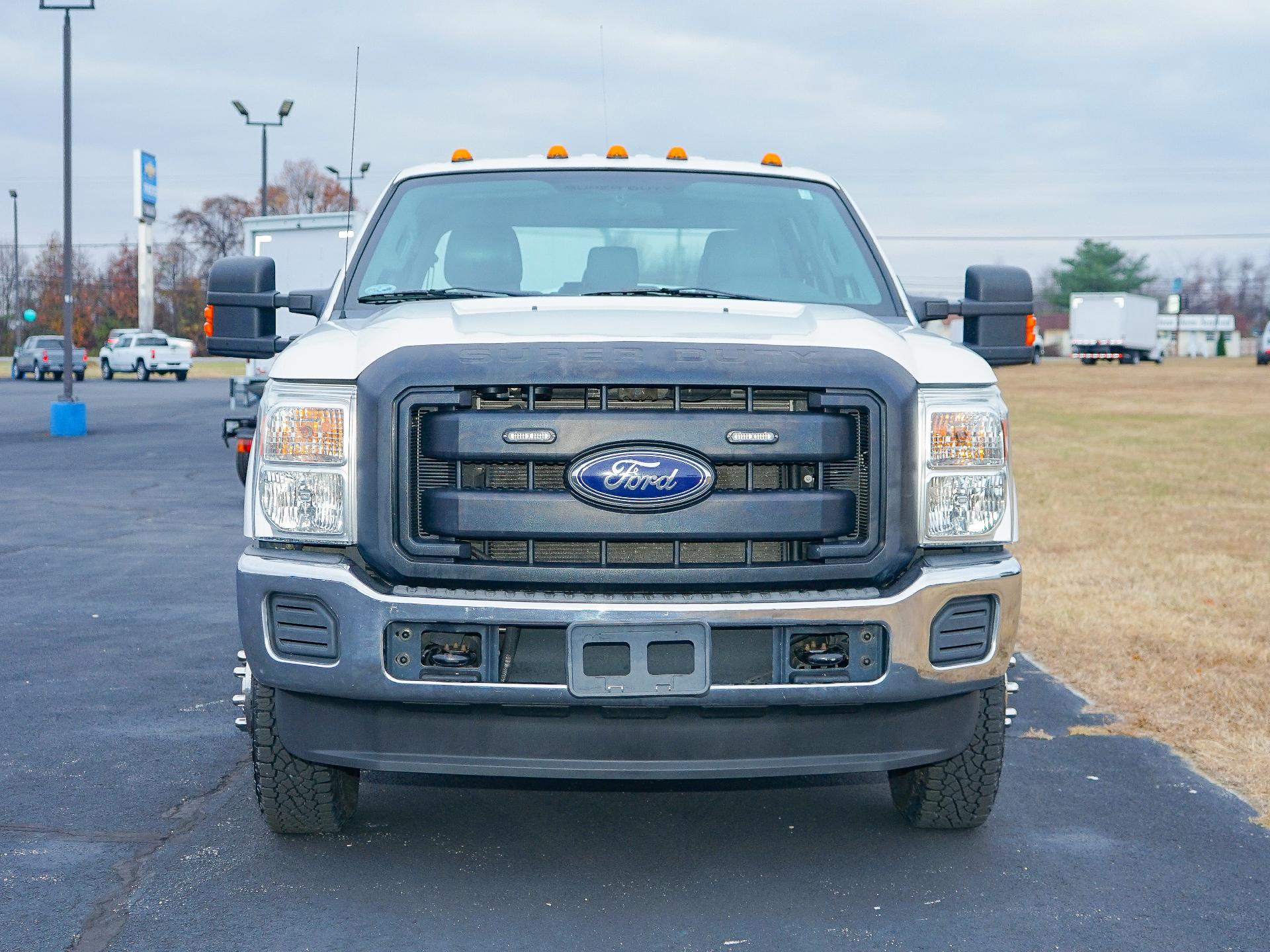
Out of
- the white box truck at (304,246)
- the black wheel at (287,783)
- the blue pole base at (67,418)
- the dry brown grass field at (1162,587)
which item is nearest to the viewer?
the black wheel at (287,783)

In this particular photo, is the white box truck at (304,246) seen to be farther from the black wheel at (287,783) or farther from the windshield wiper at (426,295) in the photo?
the black wheel at (287,783)

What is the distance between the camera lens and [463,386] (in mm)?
3938

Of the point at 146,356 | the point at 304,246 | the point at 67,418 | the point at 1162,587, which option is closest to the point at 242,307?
the point at 1162,587


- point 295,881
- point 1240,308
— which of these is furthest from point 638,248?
point 1240,308

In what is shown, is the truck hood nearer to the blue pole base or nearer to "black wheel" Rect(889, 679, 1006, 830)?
"black wheel" Rect(889, 679, 1006, 830)

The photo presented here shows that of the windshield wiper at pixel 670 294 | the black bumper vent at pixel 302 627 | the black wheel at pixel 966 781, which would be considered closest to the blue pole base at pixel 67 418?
the windshield wiper at pixel 670 294

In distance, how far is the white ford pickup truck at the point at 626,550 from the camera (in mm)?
3869

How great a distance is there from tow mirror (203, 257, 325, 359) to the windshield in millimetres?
307

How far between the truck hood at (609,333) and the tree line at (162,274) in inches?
3984

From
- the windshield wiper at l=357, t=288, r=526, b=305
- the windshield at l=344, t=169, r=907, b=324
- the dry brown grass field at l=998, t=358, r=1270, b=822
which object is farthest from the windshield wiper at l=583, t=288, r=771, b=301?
the dry brown grass field at l=998, t=358, r=1270, b=822

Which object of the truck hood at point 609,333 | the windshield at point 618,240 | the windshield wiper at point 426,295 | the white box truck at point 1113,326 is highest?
the white box truck at point 1113,326

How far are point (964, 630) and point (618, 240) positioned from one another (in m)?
2.22

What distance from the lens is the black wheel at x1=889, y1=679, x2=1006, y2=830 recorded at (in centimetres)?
450

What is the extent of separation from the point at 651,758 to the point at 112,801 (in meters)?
2.08
